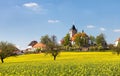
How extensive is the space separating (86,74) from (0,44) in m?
71.9

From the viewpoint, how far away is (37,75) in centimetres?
2870

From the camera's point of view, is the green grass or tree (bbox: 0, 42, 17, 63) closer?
the green grass

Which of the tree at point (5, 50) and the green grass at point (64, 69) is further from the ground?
the tree at point (5, 50)

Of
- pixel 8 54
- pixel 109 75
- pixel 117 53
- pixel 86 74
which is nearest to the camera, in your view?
pixel 109 75

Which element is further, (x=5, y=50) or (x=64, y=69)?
(x=5, y=50)

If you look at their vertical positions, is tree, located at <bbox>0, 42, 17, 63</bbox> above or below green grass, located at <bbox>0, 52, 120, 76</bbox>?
above

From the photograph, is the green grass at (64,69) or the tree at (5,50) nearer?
the green grass at (64,69)

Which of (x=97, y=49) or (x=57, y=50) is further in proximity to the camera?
(x=97, y=49)

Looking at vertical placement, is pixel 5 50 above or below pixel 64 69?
above

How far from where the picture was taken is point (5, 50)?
313 feet

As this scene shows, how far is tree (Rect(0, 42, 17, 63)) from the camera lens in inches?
3728

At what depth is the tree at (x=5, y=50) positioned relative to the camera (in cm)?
9469

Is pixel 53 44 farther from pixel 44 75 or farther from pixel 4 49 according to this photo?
pixel 44 75

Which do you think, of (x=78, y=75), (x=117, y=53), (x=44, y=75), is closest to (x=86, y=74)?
(x=78, y=75)
